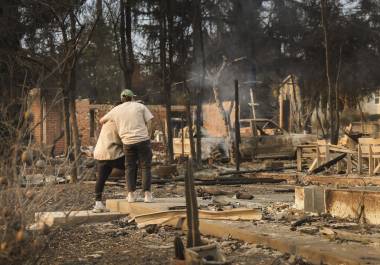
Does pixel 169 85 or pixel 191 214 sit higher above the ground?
pixel 169 85

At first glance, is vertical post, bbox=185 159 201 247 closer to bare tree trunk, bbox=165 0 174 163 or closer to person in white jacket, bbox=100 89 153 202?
person in white jacket, bbox=100 89 153 202

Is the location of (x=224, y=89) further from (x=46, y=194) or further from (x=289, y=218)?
(x=46, y=194)

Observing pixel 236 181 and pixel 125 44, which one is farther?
pixel 125 44

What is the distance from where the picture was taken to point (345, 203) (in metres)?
7.85

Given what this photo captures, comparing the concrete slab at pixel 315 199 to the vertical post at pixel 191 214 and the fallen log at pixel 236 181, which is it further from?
the fallen log at pixel 236 181

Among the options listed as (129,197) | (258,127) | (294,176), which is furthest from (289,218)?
(258,127)

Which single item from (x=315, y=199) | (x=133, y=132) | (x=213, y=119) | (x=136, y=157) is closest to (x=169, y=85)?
(x=136, y=157)

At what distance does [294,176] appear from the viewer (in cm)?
1528

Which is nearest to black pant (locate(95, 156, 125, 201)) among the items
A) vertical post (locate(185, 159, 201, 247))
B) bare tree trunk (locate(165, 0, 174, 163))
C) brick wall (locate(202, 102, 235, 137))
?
vertical post (locate(185, 159, 201, 247))

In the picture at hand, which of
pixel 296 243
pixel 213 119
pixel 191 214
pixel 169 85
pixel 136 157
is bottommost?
pixel 296 243

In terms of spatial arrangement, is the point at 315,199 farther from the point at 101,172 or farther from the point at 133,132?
the point at 101,172

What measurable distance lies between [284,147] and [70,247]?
15775 mm

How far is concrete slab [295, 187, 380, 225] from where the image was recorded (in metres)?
7.42

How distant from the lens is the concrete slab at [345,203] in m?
7.42
